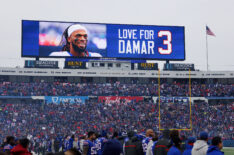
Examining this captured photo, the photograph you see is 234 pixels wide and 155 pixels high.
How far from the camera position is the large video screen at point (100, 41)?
43.0 metres

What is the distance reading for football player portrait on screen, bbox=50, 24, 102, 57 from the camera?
4316cm

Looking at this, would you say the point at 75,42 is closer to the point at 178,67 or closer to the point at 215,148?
the point at 178,67

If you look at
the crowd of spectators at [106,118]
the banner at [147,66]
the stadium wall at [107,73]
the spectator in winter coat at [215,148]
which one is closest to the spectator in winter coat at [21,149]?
the spectator in winter coat at [215,148]

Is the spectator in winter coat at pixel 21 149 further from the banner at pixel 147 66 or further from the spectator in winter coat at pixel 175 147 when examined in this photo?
the banner at pixel 147 66

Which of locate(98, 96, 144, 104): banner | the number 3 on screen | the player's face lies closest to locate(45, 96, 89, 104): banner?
locate(98, 96, 144, 104): banner

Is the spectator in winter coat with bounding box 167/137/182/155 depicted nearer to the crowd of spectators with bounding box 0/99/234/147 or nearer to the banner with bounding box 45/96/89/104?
the crowd of spectators with bounding box 0/99/234/147

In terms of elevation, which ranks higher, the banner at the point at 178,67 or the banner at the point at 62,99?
the banner at the point at 178,67

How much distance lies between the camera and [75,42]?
142ft

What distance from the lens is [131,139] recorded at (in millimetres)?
9273

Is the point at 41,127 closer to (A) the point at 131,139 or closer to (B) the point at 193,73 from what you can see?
(B) the point at 193,73

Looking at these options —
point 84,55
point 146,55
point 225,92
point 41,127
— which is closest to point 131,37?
point 146,55

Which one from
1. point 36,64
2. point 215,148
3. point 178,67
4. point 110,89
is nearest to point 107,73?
point 110,89

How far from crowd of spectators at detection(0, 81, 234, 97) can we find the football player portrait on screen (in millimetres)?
3638

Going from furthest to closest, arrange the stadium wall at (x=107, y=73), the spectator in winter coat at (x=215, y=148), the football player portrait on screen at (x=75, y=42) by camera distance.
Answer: the stadium wall at (x=107, y=73) < the football player portrait on screen at (x=75, y=42) < the spectator in winter coat at (x=215, y=148)
